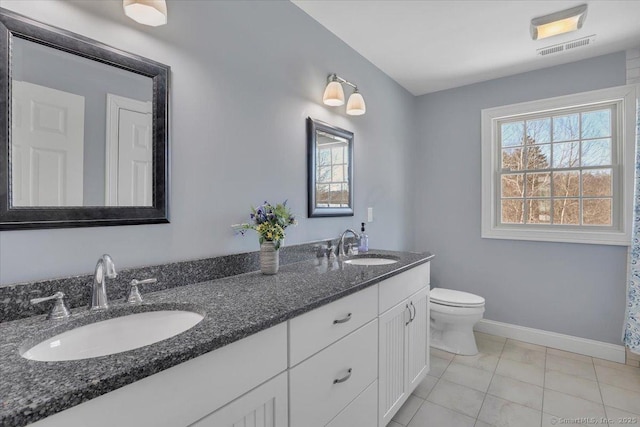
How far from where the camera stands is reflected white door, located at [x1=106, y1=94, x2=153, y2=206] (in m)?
1.12

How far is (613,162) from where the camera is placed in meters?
2.54

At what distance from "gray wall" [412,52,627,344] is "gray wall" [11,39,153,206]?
2881 mm

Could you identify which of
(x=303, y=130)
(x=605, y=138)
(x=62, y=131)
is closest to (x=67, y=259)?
(x=62, y=131)

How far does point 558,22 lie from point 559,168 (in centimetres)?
125

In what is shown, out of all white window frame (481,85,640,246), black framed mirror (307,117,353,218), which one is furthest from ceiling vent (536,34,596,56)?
black framed mirror (307,117,353,218)

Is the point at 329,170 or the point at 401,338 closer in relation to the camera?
the point at 401,338

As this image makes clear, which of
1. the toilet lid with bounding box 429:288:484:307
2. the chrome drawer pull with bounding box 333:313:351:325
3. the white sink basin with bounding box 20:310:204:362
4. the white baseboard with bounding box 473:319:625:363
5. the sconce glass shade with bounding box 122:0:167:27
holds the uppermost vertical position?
the sconce glass shade with bounding box 122:0:167:27

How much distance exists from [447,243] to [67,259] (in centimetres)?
308

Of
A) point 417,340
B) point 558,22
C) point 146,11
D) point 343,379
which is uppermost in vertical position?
point 558,22

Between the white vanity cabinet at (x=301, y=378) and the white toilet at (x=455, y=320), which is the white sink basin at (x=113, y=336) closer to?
the white vanity cabinet at (x=301, y=378)

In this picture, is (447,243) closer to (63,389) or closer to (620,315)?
(620,315)

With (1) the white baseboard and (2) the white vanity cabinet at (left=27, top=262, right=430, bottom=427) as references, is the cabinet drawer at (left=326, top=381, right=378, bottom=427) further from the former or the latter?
(1) the white baseboard

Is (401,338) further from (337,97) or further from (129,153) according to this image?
(129,153)

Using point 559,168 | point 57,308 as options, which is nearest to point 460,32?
point 559,168
